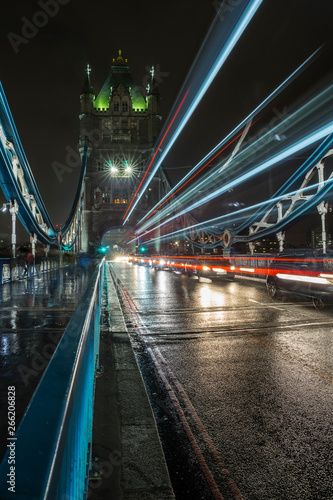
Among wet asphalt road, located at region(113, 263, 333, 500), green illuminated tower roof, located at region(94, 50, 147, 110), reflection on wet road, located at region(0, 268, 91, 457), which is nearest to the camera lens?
wet asphalt road, located at region(113, 263, 333, 500)

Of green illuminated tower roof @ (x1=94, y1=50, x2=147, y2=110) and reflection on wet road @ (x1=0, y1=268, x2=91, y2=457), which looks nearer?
reflection on wet road @ (x1=0, y1=268, x2=91, y2=457)

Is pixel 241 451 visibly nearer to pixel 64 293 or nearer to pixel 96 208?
pixel 64 293

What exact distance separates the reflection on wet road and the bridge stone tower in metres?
73.0

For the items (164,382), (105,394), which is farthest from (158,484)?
(164,382)

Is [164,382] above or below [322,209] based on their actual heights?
below

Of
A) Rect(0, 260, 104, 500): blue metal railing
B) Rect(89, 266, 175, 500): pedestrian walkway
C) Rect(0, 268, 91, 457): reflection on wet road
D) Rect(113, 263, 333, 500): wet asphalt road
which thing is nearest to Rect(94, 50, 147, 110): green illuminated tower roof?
Rect(0, 268, 91, 457): reflection on wet road

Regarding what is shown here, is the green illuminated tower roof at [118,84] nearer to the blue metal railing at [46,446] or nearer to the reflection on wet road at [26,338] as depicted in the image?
the reflection on wet road at [26,338]

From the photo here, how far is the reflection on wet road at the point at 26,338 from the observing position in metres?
4.22

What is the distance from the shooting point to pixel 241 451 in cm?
318

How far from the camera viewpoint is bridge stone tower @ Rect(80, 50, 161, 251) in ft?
280

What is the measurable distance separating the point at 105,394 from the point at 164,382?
0.89 meters

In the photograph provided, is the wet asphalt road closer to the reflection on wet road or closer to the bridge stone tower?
the reflection on wet road

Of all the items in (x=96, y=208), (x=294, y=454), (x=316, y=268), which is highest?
(x=96, y=208)

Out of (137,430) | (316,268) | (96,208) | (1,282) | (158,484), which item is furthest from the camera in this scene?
(96,208)
